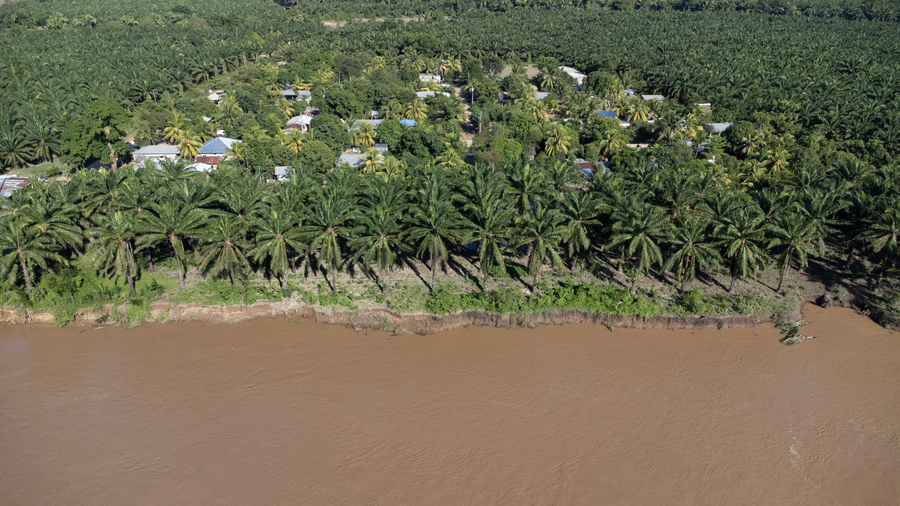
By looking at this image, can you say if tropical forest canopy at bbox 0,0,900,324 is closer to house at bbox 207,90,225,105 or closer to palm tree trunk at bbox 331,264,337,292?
palm tree trunk at bbox 331,264,337,292

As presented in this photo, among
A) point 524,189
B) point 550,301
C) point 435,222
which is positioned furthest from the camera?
point 524,189

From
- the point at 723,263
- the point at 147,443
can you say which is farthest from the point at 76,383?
the point at 723,263

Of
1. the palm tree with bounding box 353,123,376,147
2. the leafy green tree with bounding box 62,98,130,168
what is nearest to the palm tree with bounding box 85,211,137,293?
the leafy green tree with bounding box 62,98,130,168

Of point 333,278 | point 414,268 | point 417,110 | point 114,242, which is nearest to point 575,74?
point 417,110

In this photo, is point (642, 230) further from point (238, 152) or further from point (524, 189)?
point (238, 152)

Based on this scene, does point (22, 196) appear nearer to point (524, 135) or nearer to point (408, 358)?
point (408, 358)

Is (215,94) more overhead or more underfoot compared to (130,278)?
more overhead

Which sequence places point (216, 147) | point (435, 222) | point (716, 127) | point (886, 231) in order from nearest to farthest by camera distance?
point (435, 222) < point (886, 231) < point (216, 147) < point (716, 127)
